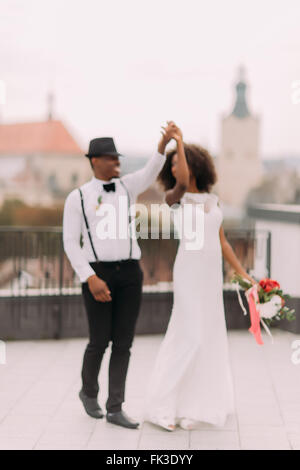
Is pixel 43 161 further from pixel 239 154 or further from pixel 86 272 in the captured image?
pixel 86 272

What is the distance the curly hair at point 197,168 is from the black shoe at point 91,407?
1423mm

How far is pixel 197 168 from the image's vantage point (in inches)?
150

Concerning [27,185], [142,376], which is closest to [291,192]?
[27,185]

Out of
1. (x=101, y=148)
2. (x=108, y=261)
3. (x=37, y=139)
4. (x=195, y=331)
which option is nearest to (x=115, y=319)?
(x=108, y=261)

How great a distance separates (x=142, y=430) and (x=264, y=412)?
0.95m

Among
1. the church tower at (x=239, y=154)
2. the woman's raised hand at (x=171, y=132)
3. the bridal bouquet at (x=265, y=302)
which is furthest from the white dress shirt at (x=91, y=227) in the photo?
the church tower at (x=239, y=154)

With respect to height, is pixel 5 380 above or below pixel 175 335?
below

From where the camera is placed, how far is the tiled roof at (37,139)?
99.9 m

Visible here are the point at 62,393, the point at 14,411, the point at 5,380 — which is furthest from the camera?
the point at 5,380

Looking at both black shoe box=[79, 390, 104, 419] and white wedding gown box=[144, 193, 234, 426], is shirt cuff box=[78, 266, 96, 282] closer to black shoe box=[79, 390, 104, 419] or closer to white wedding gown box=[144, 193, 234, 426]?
white wedding gown box=[144, 193, 234, 426]

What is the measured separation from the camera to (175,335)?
3848mm

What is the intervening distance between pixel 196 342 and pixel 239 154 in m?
100
